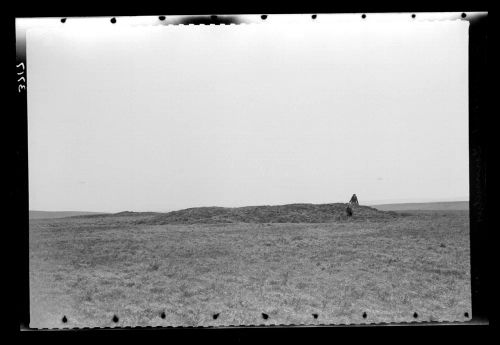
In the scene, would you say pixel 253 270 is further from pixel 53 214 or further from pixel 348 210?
pixel 53 214

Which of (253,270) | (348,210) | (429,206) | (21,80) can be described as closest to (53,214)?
(21,80)

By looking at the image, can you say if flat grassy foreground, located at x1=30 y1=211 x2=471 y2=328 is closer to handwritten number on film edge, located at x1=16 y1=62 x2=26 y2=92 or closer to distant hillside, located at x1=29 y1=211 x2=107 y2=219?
distant hillside, located at x1=29 y1=211 x2=107 y2=219

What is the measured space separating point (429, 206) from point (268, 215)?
2.63 feet

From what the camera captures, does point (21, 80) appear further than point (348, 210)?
No

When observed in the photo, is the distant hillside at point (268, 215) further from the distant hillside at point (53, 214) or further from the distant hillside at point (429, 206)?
the distant hillside at point (53, 214)

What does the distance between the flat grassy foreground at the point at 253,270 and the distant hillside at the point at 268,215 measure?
4 centimetres

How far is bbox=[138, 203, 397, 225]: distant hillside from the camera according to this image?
74.6 inches

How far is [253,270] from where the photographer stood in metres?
1.91

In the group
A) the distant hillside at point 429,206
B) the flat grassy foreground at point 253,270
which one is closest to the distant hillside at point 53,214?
the flat grassy foreground at point 253,270

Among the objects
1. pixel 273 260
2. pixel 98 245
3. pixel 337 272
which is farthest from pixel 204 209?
pixel 337 272

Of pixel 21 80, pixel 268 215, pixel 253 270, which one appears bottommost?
pixel 253 270

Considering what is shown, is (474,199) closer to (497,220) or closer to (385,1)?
(497,220)

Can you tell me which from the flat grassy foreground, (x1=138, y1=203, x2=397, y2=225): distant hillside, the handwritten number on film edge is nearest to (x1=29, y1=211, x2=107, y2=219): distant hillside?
the flat grassy foreground

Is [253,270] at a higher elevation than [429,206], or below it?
below
